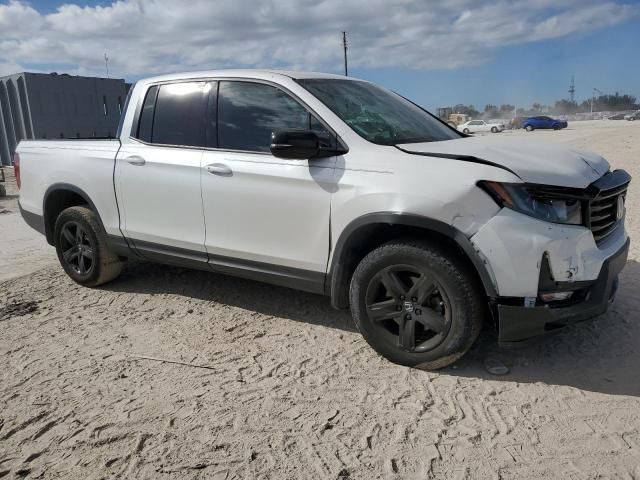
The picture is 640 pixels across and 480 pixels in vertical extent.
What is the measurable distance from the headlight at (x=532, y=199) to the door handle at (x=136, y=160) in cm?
269

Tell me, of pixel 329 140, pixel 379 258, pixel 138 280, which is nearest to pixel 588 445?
pixel 379 258

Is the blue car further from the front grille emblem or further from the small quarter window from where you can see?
the small quarter window

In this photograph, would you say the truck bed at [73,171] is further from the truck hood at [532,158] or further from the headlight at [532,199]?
the headlight at [532,199]

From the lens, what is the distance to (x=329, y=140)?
11.5 ft

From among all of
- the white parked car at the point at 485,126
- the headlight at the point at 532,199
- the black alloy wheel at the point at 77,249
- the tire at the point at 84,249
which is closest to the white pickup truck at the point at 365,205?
the headlight at the point at 532,199

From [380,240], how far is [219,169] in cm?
128

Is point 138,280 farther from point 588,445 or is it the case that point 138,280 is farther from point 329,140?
→ point 588,445

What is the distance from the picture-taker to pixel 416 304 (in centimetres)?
331

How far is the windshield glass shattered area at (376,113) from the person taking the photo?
3.66 m

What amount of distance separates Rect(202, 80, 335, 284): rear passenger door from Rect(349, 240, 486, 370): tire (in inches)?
15.5

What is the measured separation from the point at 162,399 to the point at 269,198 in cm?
144

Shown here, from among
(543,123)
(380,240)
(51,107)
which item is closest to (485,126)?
(543,123)

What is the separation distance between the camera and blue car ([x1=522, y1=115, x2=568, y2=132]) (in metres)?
45.3

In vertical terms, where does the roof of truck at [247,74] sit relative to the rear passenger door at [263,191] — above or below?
above
